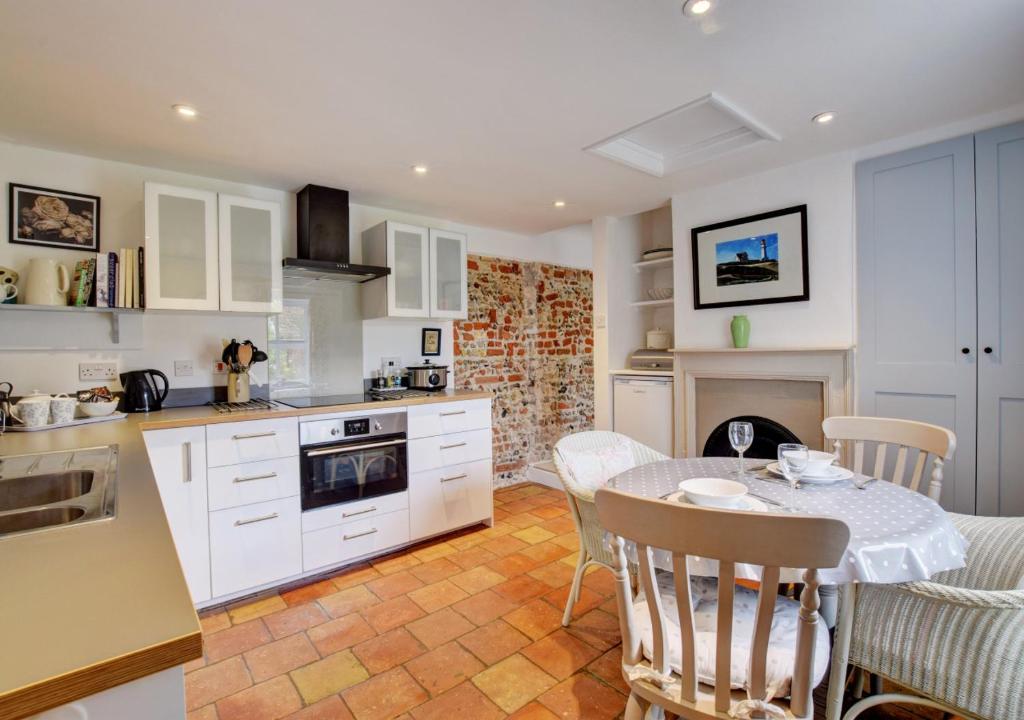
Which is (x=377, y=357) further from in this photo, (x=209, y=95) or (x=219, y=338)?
(x=209, y=95)

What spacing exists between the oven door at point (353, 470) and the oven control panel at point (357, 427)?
0.15ft

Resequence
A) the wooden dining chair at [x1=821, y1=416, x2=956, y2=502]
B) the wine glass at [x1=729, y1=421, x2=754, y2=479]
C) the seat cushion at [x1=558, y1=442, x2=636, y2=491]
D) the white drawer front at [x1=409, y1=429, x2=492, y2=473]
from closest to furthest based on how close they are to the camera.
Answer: the wine glass at [x1=729, y1=421, x2=754, y2=479] → the wooden dining chair at [x1=821, y1=416, x2=956, y2=502] → the seat cushion at [x1=558, y1=442, x2=636, y2=491] → the white drawer front at [x1=409, y1=429, x2=492, y2=473]

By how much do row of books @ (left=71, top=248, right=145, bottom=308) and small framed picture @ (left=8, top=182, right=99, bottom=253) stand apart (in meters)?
0.16

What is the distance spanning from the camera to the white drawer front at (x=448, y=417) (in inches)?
117

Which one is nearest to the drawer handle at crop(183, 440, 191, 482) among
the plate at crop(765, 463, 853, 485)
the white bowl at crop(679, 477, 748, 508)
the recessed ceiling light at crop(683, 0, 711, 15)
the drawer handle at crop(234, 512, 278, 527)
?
the drawer handle at crop(234, 512, 278, 527)

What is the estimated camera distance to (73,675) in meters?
0.51

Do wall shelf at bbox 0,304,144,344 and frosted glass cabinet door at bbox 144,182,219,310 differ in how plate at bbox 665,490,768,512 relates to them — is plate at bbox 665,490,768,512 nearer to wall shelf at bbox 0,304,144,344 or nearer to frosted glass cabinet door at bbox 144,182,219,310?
frosted glass cabinet door at bbox 144,182,219,310

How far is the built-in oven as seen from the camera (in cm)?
256

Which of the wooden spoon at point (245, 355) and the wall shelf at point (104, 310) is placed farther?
the wooden spoon at point (245, 355)

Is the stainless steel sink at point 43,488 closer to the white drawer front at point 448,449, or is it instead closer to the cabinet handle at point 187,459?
the cabinet handle at point 187,459

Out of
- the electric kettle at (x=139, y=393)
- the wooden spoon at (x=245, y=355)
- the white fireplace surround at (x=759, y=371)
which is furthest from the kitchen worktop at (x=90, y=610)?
the white fireplace surround at (x=759, y=371)

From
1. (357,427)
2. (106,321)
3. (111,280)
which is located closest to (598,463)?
(357,427)

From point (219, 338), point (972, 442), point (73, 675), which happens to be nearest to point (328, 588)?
point (219, 338)

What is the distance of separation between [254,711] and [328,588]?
0.87m
